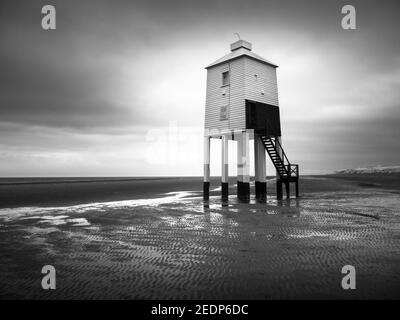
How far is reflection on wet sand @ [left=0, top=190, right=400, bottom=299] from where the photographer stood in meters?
5.15

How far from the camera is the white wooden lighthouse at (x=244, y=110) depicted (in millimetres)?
21484

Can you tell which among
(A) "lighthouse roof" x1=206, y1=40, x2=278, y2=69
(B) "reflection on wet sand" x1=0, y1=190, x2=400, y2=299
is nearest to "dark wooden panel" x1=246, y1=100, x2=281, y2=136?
(A) "lighthouse roof" x1=206, y1=40, x2=278, y2=69

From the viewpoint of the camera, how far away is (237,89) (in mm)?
21703

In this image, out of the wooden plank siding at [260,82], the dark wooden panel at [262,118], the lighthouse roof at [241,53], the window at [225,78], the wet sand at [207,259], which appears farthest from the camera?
the window at [225,78]

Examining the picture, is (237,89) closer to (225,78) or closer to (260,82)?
(225,78)

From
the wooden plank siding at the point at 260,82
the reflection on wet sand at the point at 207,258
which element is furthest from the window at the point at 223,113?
the reflection on wet sand at the point at 207,258

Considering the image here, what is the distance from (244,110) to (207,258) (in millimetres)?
15723

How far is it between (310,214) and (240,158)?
906 centimetres

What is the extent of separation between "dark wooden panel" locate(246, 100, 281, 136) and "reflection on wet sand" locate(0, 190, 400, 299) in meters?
10.6

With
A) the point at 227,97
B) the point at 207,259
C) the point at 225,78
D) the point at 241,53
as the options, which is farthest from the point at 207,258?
the point at 225,78

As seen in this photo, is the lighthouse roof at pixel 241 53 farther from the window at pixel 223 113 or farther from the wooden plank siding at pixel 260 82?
the window at pixel 223 113

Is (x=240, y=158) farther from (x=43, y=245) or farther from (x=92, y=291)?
(x=92, y=291)
